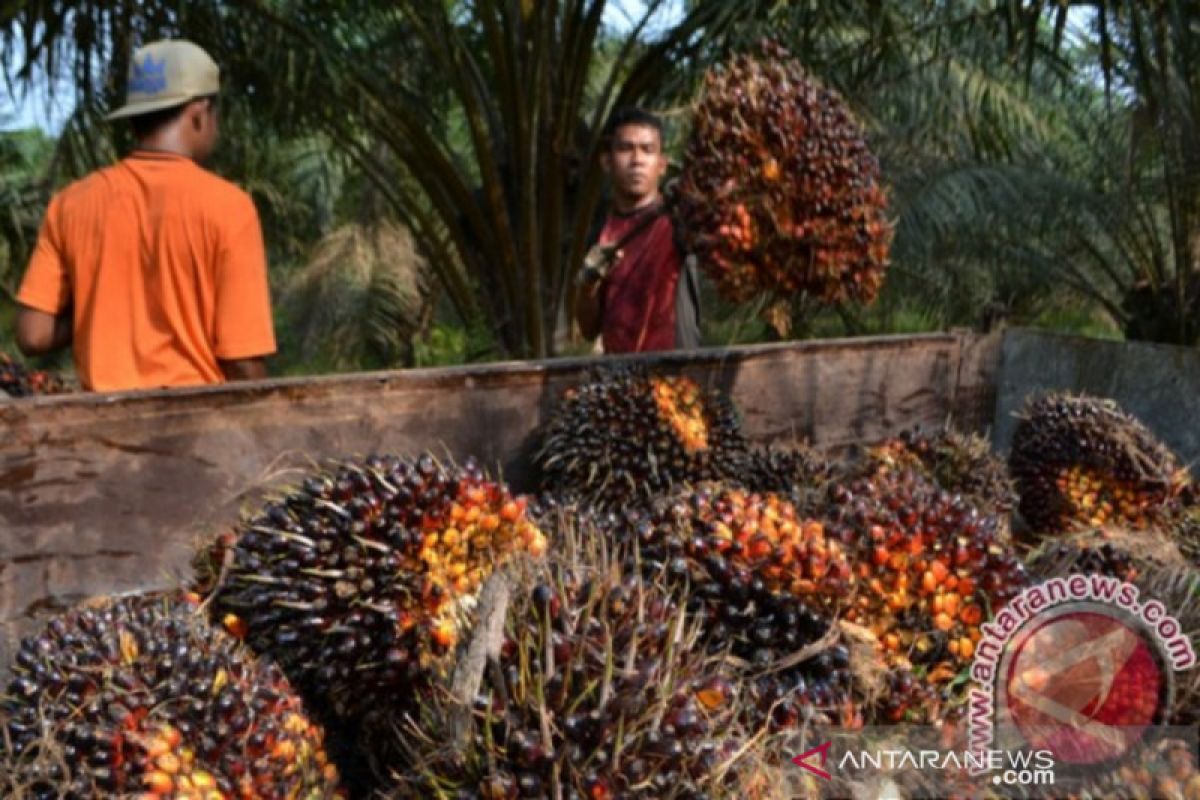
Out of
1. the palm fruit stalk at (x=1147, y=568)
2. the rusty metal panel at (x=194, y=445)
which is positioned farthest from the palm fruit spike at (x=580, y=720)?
the rusty metal panel at (x=194, y=445)

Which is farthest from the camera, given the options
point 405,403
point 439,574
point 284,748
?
point 405,403

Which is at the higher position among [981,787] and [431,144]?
[431,144]

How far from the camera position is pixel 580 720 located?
1231mm

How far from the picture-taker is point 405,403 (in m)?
2.27

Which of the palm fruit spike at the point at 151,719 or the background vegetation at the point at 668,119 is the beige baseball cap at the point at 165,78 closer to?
the palm fruit spike at the point at 151,719

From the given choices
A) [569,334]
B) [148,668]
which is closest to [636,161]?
[148,668]

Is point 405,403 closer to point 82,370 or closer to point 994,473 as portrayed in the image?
point 82,370

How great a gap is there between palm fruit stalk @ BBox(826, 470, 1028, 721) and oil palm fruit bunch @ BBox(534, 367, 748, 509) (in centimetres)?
57

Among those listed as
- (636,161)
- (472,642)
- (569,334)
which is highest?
(636,161)

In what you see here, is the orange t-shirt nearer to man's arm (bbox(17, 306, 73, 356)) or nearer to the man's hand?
man's arm (bbox(17, 306, 73, 356))

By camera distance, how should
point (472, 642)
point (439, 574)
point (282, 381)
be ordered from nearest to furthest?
point (472, 642)
point (439, 574)
point (282, 381)

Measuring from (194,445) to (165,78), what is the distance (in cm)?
115

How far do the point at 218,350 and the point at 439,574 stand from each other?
1.32m

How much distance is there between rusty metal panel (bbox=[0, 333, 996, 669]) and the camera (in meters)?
1.82
